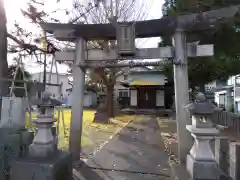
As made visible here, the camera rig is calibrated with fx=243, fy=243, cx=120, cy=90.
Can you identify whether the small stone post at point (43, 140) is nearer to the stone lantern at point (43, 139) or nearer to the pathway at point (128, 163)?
the stone lantern at point (43, 139)

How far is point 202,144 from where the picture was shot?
13.3 ft

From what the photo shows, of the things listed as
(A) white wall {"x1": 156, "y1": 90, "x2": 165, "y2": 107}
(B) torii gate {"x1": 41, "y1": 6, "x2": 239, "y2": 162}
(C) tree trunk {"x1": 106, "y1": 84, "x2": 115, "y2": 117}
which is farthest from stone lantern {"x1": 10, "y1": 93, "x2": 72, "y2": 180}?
(A) white wall {"x1": 156, "y1": 90, "x2": 165, "y2": 107}

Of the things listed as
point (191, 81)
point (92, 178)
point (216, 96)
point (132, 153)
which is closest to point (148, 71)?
point (216, 96)

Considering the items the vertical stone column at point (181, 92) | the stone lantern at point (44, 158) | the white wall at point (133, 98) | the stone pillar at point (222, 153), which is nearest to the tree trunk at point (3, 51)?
the stone lantern at point (44, 158)

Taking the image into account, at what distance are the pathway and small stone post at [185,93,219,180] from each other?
1.94m

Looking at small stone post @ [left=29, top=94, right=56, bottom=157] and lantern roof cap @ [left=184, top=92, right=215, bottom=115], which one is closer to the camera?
lantern roof cap @ [left=184, top=92, right=215, bottom=115]

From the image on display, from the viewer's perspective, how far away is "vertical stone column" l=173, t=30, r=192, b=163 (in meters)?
5.73

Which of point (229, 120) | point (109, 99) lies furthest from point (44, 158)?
point (109, 99)

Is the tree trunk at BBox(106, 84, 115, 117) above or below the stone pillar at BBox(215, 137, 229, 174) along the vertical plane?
above

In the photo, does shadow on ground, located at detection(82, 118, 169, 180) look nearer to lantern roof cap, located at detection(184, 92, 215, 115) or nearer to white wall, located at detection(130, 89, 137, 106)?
lantern roof cap, located at detection(184, 92, 215, 115)

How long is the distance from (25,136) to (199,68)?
9409 mm

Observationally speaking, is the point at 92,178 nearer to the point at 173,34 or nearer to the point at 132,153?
the point at 132,153

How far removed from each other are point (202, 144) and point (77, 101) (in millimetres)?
3554

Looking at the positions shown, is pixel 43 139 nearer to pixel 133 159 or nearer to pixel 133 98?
pixel 133 159
